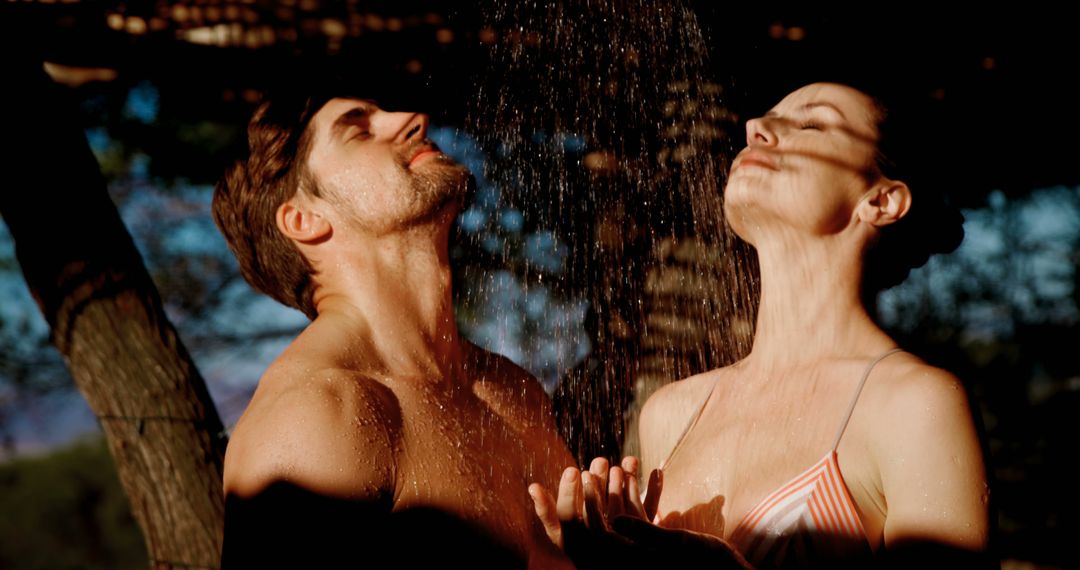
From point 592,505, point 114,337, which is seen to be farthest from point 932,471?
point 114,337

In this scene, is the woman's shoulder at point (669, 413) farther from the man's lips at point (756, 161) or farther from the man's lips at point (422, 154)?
the man's lips at point (422, 154)

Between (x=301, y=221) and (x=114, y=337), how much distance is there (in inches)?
59.2

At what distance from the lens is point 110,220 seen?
4.11m

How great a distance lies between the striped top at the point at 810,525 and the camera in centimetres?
226

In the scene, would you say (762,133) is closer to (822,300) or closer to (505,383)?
(822,300)

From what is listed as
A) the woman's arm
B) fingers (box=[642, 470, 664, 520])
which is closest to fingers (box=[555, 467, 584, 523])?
fingers (box=[642, 470, 664, 520])

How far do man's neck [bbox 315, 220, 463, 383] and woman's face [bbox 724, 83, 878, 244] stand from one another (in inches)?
33.2

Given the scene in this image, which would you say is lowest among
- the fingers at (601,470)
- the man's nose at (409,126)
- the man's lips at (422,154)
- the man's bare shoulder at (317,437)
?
the fingers at (601,470)

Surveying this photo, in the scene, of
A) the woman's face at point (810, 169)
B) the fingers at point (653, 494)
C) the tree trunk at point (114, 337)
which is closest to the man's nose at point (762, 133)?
the woman's face at point (810, 169)

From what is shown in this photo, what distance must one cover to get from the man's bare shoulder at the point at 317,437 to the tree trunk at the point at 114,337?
154 centimetres

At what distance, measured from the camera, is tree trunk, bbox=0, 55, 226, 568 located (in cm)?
396

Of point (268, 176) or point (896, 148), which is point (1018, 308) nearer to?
point (896, 148)

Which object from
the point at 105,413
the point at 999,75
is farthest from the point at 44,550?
the point at 999,75

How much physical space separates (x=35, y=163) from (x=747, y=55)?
9.23ft
